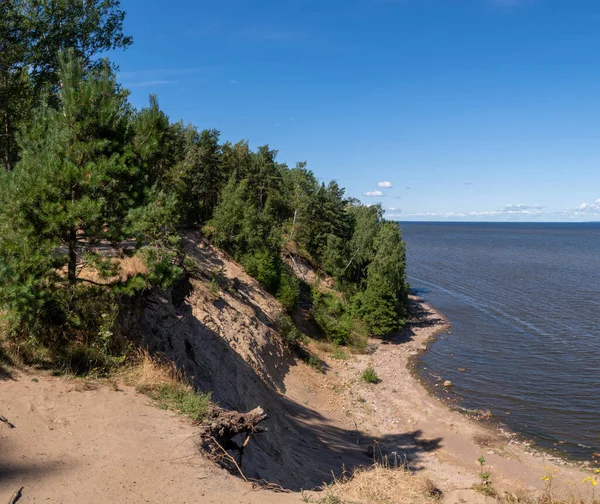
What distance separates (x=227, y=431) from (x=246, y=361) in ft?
42.3

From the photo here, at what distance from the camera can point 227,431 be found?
10562mm

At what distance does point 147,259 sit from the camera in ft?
36.7

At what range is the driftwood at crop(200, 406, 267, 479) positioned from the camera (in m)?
9.95

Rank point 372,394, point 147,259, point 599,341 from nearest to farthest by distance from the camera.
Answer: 1. point 147,259
2. point 372,394
3. point 599,341

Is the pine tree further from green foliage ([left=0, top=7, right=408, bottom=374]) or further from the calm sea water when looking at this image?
the calm sea water

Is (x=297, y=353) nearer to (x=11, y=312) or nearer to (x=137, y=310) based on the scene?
(x=137, y=310)

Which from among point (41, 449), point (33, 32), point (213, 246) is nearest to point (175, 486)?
point (41, 449)

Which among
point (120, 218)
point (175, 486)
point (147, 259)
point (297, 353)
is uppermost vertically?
point (120, 218)

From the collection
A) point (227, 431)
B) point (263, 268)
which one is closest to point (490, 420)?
point (263, 268)

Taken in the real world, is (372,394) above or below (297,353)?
below

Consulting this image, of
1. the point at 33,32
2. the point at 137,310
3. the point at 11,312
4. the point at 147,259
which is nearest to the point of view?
the point at 11,312

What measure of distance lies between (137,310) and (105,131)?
5.62 meters

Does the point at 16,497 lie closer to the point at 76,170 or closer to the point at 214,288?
the point at 76,170

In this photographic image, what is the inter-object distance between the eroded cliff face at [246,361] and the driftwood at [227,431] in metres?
1.07
